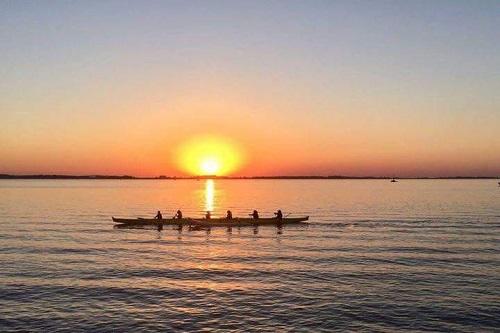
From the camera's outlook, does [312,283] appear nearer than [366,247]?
Yes

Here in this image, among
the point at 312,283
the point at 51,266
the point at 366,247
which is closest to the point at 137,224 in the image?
the point at 51,266

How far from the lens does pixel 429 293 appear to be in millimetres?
29625

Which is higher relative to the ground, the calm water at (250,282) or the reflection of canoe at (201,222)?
the reflection of canoe at (201,222)

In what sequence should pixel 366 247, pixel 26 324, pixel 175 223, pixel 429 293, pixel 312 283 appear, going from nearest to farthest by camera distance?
pixel 26 324, pixel 429 293, pixel 312 283, pixel 366 247, pixel 175 223

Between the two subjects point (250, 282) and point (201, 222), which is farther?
point (201, 222)

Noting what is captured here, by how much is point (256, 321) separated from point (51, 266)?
70.6 ft

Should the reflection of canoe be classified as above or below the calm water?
above

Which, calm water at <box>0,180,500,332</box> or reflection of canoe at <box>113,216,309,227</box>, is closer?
calm water at <box>0,180,500,332</box>

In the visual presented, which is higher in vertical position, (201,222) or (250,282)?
(201,222)

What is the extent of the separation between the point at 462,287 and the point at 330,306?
10.4m

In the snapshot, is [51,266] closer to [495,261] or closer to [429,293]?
[429,293]

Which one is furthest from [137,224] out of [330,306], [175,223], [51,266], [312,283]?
[330,306]

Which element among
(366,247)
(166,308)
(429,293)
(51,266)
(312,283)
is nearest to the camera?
(166,308)

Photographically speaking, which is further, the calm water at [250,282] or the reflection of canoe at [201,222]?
the reflection of canoe at [201,222]
